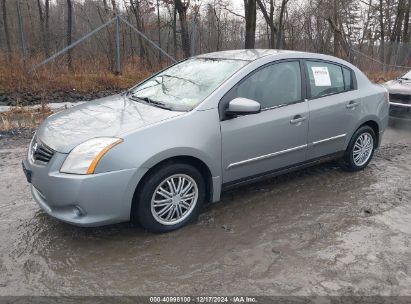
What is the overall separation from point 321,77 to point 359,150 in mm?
1292

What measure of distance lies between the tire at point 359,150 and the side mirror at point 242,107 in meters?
2.02

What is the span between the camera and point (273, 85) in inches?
168

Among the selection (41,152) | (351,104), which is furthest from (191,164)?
(351,104)

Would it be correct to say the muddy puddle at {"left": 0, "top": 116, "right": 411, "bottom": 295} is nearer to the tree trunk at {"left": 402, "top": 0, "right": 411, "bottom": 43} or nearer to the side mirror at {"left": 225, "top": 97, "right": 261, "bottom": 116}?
the side mirror at {"left": 225, "top": 97, "right": 261, "bottom": 116}

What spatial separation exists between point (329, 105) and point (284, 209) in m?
1.41

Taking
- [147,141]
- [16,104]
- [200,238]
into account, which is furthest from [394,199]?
[16,104]

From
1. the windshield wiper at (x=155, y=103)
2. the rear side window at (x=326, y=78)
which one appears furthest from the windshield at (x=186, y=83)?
the rear side window at (x=326, y=78)

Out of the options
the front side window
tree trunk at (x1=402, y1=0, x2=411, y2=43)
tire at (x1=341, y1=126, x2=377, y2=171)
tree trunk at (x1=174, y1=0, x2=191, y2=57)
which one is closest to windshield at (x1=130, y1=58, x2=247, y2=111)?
the front side window

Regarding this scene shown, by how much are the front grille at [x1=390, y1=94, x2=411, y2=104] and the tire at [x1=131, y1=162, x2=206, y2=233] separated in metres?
6.00

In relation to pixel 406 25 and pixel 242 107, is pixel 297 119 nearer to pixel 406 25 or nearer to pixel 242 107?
pixel 242 107

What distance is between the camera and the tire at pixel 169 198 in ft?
11.2

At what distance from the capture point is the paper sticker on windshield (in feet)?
15.2

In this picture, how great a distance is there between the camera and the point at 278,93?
428 centimetres

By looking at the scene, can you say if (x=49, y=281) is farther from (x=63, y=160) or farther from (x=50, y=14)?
(x=50, y=14)
